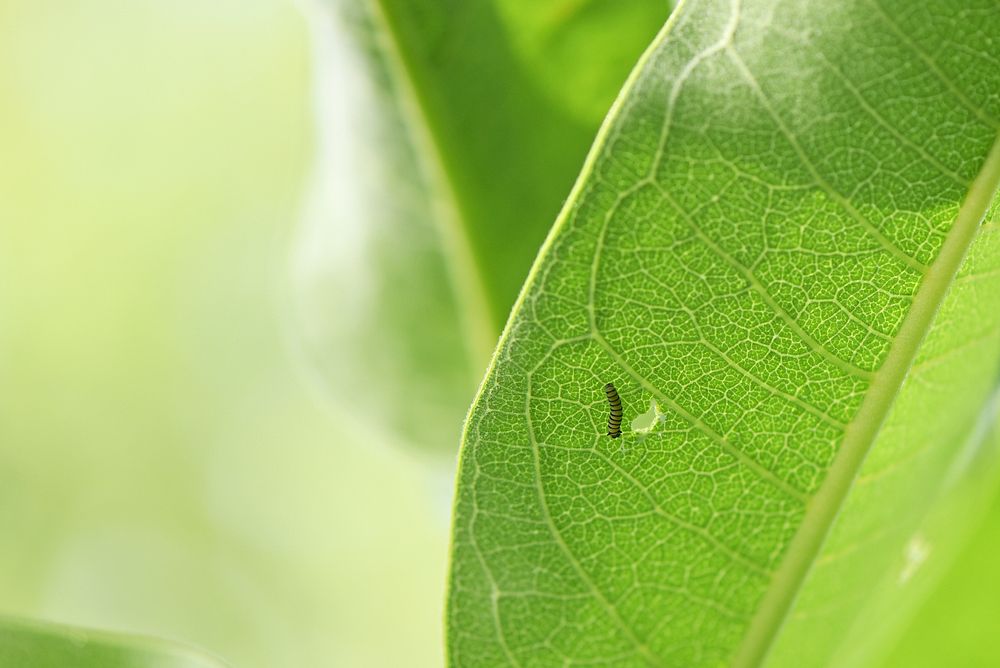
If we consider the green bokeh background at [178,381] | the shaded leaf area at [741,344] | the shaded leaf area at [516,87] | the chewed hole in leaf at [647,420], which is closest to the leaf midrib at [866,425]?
the shaded leaf area at [741,344]

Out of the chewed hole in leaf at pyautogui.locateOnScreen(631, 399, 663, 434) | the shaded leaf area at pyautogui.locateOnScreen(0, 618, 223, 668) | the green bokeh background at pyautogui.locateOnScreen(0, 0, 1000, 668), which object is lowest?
the green bokeh background at pyautogui.locateOnScreen(0, 0, 1000, 668)

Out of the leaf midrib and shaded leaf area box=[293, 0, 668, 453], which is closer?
the leaf midrib

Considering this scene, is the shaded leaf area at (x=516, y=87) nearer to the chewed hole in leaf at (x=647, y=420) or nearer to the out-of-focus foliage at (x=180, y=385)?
the chewed hole in leaf at (x=647, y=420)

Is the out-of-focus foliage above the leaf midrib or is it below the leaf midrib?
below

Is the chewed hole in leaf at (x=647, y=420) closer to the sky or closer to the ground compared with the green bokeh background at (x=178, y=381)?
closer to the sky

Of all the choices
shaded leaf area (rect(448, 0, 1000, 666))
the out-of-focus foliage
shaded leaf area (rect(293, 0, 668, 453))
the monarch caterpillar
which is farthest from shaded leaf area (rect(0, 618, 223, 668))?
the out-of-focus foliage

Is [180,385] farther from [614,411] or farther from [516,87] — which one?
[614,411]

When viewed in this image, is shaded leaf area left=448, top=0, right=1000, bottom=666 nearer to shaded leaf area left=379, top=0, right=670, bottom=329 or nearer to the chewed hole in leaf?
the chewed hole in leaf

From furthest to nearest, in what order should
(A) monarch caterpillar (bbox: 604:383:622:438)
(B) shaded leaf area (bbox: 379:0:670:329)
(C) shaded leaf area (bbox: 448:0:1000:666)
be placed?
1. (B) shaded leaf area (bbox: 379:0:670:329)
2. (A) monarch caterpillar (bbox: 604:383:622:438)
3. (C) shaded leaf area (bbox: 448:0:1000:666)

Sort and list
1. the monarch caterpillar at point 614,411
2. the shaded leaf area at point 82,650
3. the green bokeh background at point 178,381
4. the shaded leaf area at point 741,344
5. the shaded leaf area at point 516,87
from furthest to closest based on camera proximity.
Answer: the green bokeh background at point 178,381
the shaded leaf area at point 516,87
the shaded leaf area at point 82,650
the monarch caterpillar at point 614,411
the shaded leaf area at point 741,344
